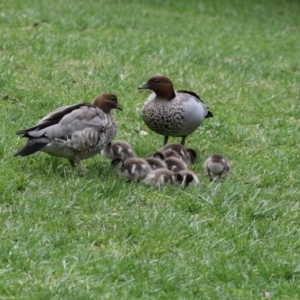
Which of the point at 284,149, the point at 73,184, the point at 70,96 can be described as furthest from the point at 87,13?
the point at 73,184

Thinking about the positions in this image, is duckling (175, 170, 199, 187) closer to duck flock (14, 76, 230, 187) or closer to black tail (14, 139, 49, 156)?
duck flock (14, 76, 230, 187)

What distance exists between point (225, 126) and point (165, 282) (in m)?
4.61

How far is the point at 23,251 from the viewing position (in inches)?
217

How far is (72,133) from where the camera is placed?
7395 mm

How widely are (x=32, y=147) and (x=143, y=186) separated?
105cm

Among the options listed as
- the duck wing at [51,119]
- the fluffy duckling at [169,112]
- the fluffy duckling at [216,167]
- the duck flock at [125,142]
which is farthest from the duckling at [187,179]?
the fluffy duckling at [169,112]

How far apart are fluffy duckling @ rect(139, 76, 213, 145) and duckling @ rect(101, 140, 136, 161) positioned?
0.63 m

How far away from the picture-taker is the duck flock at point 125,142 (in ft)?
23.9

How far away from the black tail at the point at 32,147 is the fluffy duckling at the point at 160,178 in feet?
3.23

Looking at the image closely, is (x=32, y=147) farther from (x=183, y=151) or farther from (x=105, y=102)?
(x=183, y=151)

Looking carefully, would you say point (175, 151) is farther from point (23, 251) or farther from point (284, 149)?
point (23, 251)

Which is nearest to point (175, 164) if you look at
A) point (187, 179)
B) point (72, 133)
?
point (187, 179)

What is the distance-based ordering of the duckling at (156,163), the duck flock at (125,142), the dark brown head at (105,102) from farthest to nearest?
the dark brown head at (105,102)
the duckling at (156,163)
the duck flock at (125,142)

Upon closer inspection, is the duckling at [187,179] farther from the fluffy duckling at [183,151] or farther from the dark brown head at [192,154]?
the dark brown head at [192,154]
